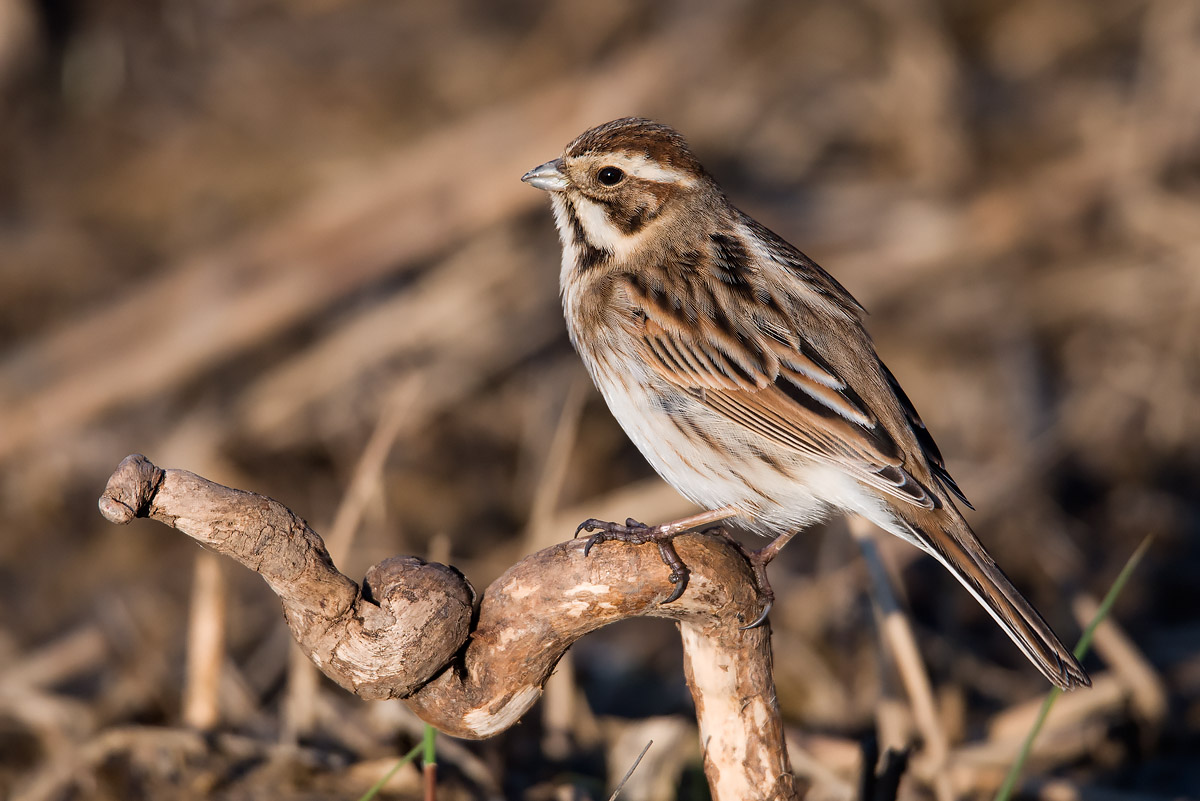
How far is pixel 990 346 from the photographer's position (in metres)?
7.94

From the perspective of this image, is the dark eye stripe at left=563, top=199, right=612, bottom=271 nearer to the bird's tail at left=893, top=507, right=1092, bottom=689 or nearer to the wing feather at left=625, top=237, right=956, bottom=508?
the wing feather at left=625, top=237, right=956, bottom=508

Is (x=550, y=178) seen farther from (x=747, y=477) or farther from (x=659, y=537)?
(x=659, y=537)

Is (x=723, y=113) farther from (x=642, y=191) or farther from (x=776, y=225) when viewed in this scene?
(x=642, y=191)

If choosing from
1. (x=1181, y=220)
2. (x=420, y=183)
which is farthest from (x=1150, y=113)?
(x=420, y=183)

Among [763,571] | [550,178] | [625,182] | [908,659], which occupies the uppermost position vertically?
[550,178]

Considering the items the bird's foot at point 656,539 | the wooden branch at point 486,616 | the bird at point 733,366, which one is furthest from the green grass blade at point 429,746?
the bird at point 733,366

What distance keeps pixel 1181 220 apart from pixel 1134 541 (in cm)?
258

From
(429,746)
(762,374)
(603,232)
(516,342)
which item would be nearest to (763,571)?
(762,374)

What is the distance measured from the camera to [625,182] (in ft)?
14.7

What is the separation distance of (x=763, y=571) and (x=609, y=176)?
5.17 feet

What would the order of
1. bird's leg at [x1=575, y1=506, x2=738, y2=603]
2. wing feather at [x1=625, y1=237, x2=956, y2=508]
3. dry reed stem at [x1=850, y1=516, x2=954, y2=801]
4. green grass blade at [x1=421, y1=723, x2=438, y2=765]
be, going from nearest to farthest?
bird's leg at [x1=575, y1=506, x2=738, y2=603] < green grass blade at [x1=421, y1=723, x2=438, y2=765] < wing feather at [x1=625, y1=237, x2=956, y2=508] < dry reed stem at [x1=850, y1=516, x2=954, y2=801]

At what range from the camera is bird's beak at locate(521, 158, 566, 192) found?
14.8 ft

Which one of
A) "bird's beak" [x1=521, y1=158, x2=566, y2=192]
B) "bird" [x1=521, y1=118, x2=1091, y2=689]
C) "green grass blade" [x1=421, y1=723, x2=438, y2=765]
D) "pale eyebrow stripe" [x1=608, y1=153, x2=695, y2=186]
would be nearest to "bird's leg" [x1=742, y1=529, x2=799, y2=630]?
"bird" [x1=521, y1=118, x2=1091, y2=689]

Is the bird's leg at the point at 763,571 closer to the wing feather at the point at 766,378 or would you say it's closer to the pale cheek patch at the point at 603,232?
the wing feather at the point at 766,378
